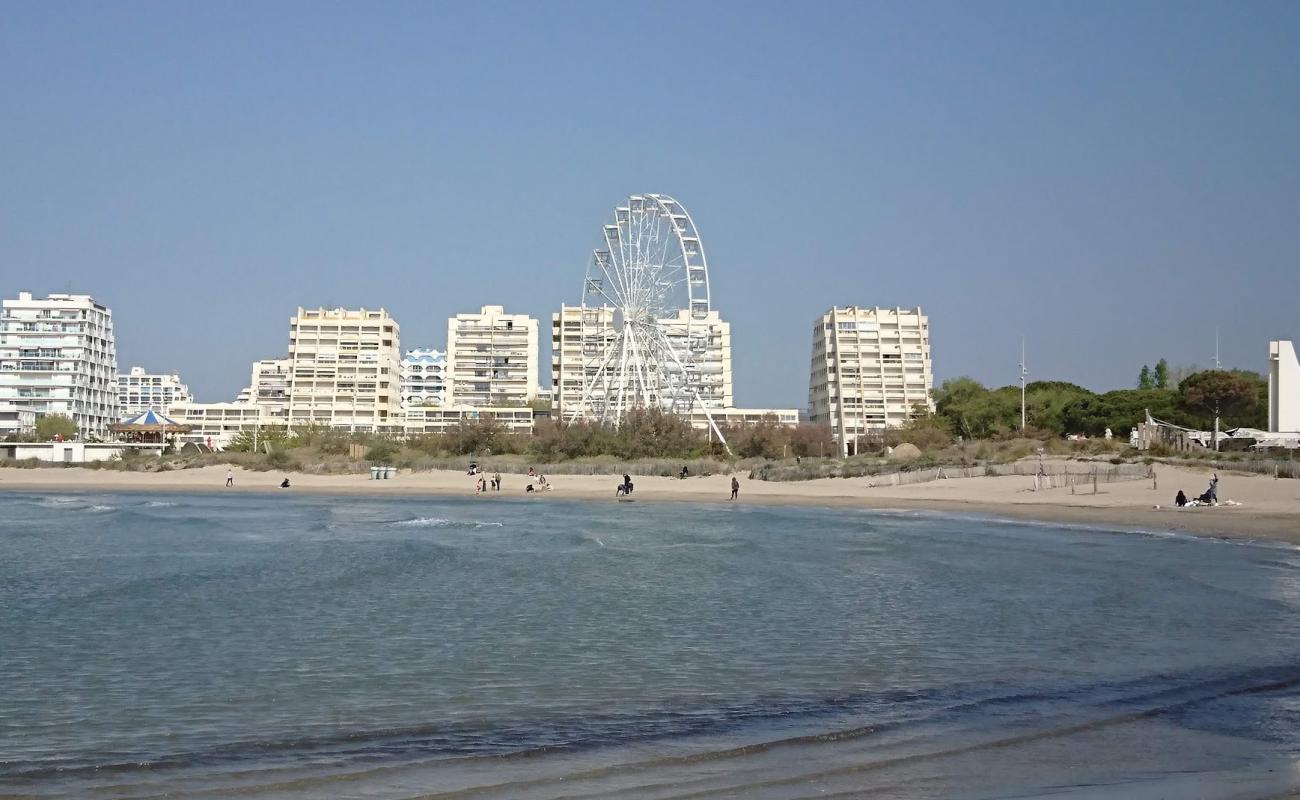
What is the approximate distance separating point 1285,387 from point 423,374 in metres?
108

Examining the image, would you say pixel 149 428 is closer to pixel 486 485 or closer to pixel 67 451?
pixel 67 451

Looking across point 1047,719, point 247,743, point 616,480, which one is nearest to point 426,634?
point 247,743

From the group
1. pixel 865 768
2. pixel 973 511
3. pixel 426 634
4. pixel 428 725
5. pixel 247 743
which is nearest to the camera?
pixel 865 768

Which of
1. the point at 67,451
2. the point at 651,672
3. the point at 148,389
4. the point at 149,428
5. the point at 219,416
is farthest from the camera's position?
the point at 148,389

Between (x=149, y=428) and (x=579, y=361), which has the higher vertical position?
(x=579, y=361)

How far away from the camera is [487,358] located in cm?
12675

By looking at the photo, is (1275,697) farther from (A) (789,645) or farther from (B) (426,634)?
(B) (426,634)

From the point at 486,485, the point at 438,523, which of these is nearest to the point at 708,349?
the point at 486,485

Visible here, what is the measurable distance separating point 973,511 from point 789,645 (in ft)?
84.8

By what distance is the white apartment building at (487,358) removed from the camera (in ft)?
413

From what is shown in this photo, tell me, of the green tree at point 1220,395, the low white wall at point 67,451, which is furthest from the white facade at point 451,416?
the green tree at point 1220,395

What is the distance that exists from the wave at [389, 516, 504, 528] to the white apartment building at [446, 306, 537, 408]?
89.7 metres

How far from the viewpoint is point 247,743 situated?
28.3 feet

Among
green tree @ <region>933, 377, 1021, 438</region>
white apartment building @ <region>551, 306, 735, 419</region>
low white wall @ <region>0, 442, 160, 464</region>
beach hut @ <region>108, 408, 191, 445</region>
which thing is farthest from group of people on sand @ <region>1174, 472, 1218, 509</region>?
beach hut @ <region>108, 408, 191, 445</region>
